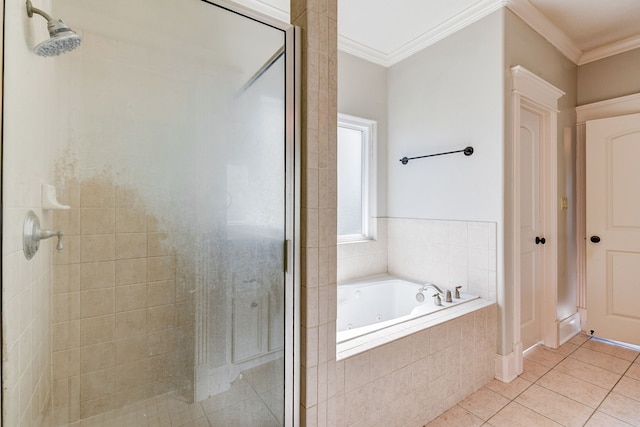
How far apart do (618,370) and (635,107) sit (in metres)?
2.15

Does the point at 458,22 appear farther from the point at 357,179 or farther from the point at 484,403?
the point at 484,403

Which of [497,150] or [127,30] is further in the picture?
[497,150]

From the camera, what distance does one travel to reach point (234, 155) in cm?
109

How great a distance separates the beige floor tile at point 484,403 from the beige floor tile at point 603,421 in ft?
1.32

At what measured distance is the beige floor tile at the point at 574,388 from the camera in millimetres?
1855

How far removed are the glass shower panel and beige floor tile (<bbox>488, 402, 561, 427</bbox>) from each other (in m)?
1.34

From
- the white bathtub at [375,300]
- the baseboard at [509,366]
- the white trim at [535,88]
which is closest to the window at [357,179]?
the white bathtub at [375,300]

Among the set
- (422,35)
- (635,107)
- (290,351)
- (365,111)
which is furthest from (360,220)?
(635,107)

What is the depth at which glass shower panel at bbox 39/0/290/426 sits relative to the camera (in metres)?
0.90

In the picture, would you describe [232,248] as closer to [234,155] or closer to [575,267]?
[234,155]

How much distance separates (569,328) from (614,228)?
3.19 feet

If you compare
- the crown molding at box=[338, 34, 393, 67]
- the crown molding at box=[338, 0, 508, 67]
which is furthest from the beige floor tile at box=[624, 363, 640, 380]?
the crown molding at box=[338, 34, 393, 67]

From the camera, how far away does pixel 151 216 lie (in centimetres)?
97

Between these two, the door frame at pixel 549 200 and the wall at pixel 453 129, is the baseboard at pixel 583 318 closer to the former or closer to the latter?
the door frame at pixel 549 200
